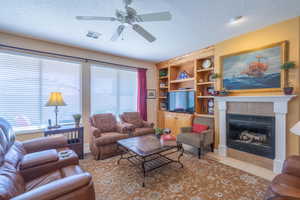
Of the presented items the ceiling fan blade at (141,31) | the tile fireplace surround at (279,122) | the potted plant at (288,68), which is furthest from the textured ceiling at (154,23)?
the tile fireplace surround at (279,122)

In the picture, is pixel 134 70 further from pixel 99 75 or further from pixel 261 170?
pixel 261 170

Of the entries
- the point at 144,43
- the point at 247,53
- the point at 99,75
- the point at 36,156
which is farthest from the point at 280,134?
the point at 99,75

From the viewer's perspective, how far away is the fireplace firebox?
2484mm

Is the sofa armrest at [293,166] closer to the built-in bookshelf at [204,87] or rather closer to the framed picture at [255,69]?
the framed picture at [255,69]

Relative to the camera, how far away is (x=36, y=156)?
1666 millimetres

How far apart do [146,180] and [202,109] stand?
2.59 metres

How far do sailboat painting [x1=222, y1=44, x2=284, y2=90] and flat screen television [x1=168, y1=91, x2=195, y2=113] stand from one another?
1.02m

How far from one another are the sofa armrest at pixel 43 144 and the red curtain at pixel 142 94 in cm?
258

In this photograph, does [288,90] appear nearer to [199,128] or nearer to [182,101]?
[199,128]

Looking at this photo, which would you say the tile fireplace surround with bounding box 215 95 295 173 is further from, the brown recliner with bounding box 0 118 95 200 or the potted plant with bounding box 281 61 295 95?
the brown recliner with bounding box 0 118 95 200

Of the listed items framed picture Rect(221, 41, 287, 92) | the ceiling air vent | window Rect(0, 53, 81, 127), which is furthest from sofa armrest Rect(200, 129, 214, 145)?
window Rect(0, 53, 81, 127)

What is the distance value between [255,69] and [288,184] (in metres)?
2.05

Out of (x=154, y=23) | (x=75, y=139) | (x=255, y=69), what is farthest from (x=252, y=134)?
(x=75, y=139)

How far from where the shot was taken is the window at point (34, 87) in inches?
107
